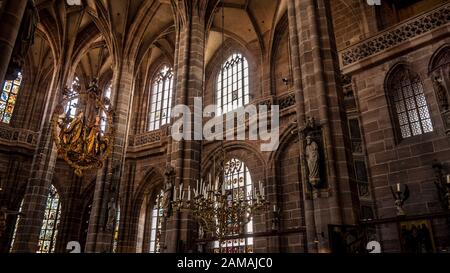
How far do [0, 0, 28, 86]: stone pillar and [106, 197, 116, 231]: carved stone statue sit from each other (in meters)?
10.1

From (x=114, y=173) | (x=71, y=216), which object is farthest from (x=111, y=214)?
(x=71, y=216)

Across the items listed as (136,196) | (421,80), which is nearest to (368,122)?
(421,80)

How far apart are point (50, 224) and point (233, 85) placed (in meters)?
12.8

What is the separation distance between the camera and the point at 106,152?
1368cm

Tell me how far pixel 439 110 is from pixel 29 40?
1014cm

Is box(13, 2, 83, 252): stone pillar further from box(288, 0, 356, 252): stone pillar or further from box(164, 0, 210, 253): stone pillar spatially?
box(288, 0, 356, 252): stone pillar

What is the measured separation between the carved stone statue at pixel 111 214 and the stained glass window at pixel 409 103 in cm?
1123

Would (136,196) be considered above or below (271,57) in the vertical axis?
below

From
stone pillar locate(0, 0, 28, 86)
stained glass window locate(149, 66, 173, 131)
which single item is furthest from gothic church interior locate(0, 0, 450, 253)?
stained glass window locate(149, 66, 173, 131)

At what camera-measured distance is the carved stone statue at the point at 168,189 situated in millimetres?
10711

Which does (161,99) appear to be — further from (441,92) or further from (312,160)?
(441,92)

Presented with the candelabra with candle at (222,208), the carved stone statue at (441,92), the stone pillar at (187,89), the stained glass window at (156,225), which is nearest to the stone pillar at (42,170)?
the stained glass window at (156,225)

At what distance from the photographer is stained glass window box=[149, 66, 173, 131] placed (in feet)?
67.8

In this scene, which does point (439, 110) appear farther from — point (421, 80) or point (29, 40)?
point (29, 40)
